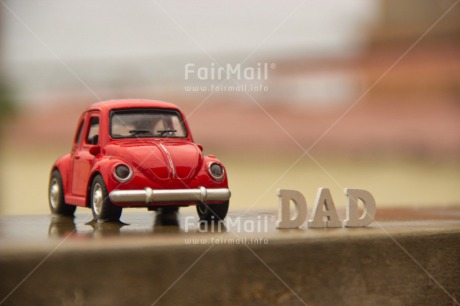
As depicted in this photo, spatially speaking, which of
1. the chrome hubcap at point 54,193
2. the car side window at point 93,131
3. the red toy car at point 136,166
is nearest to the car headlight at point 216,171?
the red toy car at point 136,166

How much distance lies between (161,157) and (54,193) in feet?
5.11

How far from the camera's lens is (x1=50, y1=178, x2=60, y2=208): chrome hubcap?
6.96 meters

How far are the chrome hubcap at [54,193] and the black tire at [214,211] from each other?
1416 millimetres

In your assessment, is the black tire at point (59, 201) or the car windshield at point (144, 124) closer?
the car windshield at point (144, 124)

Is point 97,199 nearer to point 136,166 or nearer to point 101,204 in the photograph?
point 101,204

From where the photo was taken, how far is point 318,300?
5.02 m

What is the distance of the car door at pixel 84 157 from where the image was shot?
629 cm

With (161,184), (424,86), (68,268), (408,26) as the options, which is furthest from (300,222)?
(424,86)

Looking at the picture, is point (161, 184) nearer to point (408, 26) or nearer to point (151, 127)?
point (151, 127)

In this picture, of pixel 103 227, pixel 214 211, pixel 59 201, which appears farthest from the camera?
pixel 59 201

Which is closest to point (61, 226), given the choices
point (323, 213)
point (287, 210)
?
point (287, 210)

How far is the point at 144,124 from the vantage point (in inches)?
255

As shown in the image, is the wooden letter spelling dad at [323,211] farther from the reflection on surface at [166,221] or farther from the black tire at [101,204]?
the black tire at [101,204]

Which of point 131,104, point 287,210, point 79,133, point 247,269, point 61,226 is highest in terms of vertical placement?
point 131,104
